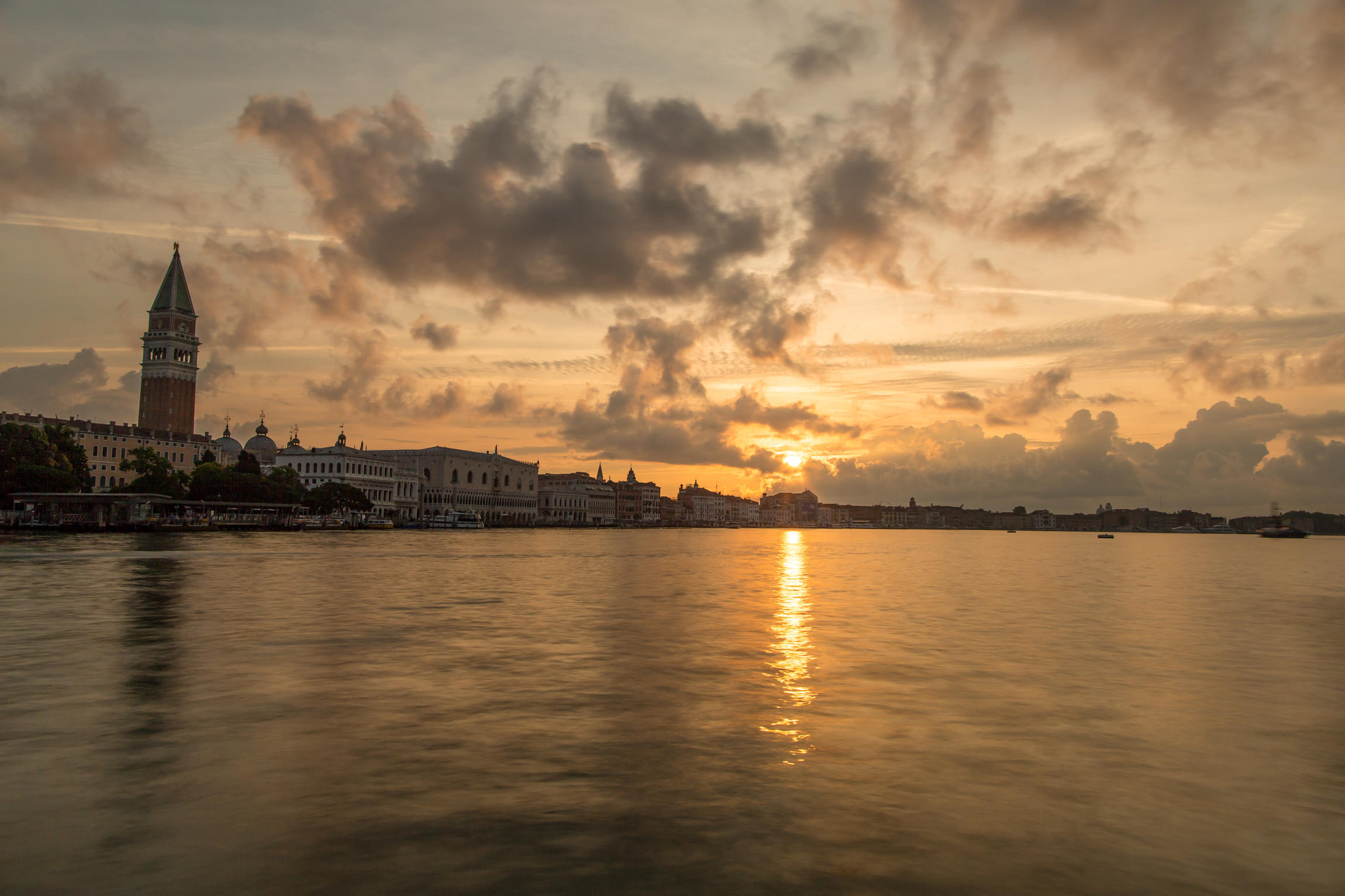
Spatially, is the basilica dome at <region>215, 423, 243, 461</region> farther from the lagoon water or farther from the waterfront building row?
the lagoon water

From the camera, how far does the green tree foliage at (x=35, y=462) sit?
262 ft

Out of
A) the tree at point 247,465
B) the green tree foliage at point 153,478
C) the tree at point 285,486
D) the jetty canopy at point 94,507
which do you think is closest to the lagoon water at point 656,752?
the jetty canopy at point 94,507

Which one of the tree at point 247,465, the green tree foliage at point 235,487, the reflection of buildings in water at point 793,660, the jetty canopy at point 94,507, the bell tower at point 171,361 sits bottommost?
the reflection of buildings in water at point 793,660

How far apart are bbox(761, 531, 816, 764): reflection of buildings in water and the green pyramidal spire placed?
174 metres

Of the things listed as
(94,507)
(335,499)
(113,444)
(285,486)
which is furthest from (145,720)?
(113,444)

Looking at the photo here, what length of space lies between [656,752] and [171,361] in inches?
7476

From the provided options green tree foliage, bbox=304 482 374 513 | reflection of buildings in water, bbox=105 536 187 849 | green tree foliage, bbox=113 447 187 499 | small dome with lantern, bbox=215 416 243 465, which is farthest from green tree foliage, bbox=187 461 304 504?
reflection of buildings in water, bbox=105 536 187 849

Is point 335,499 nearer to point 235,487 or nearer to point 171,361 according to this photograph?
point 235,487

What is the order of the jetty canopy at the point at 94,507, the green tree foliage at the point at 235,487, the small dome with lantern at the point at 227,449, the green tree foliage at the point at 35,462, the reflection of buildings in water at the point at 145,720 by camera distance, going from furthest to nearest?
1. the small dome with lantern at the point at 227,449
2. the green tree foliage at the point at 235,487
3. the jetty canopy at the point at 94,507
4. the green tree foliage at the point at 35,462
5. the reflection of buildings in water at the point at 145,720

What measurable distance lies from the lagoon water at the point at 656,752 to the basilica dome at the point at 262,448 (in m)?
155

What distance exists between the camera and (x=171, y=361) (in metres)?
172

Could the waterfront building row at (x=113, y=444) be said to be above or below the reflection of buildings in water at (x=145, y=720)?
above

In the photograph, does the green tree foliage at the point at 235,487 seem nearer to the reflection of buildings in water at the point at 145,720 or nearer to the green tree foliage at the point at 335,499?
the green tree foliage at the point at 335,499

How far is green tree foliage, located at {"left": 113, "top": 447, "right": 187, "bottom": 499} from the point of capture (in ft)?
319
